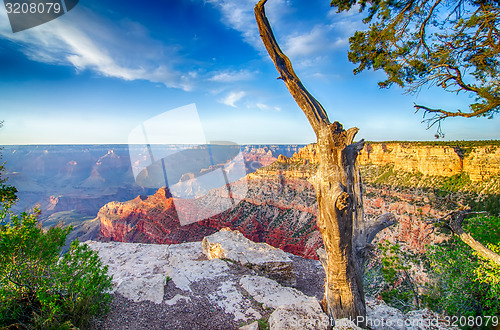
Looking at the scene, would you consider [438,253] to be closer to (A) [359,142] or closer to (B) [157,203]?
(A) [359,142]

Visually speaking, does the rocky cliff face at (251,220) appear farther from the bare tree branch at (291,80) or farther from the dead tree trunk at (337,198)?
the bare tree branch at (291,80)

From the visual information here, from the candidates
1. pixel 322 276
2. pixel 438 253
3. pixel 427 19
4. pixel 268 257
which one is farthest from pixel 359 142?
pixel 322 276

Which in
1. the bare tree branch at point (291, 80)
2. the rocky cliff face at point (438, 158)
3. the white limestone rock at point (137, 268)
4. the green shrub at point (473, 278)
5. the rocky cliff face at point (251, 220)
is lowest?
the rocky cliff face at point (251, 220)

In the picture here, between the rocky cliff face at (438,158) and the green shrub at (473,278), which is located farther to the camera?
the rocky cliff face at (438,158)

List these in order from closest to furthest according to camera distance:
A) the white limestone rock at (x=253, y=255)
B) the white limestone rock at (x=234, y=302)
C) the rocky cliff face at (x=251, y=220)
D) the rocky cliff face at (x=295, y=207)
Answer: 1. the white limestone rock at (x=234, y=302)
2. the white limestone rock at (x=253, y=255)
3. the rocky cliff face at (x=295, y=207)
4. the rocky cliff face at (x=251, y=220)

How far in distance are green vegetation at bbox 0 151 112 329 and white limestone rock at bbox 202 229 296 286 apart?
6.02 metres

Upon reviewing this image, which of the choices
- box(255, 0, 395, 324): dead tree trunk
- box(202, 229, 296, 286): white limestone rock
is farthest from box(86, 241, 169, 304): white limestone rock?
box(255, 0, 395, 324): dead tree trunk

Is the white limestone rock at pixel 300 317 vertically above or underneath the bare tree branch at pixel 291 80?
underneath

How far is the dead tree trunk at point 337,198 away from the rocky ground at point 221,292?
517 millimetres

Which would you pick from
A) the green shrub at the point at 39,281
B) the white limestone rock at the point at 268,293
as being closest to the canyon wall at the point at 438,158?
the white limestone rock at the point at 268,293

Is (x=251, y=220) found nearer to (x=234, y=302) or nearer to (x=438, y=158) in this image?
(x=438, y=158)

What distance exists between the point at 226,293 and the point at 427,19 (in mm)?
9162

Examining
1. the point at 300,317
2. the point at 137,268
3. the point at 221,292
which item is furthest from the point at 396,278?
the point at 137,268

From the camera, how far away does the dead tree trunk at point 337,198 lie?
3.83 m
